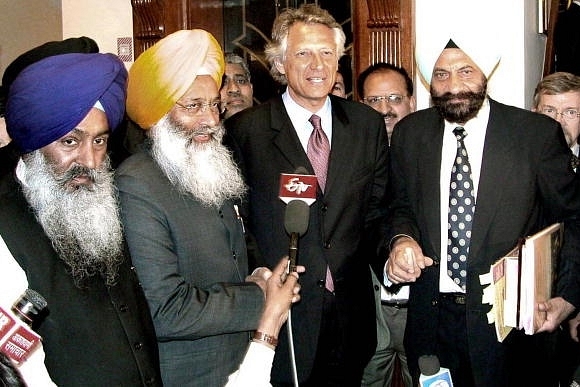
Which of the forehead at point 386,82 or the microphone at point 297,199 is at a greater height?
the forehead at point 386,82

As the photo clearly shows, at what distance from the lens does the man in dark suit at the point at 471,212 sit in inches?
101

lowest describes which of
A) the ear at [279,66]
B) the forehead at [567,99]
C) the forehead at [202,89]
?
the forehead at [567,99]

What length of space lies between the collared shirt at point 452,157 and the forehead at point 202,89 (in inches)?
38.2

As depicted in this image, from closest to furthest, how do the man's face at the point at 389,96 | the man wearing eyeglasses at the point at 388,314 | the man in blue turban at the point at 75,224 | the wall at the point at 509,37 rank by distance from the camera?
1. the man in blue turban at the point at 75,224
2. the man wearing eyeglasses at the point at 388,314
3. the man's face at the point at 389,96
4. the wall at the point at 509,37

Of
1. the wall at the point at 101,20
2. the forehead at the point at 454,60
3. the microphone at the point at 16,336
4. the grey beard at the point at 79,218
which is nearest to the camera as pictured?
the microphone at the point at 16,336

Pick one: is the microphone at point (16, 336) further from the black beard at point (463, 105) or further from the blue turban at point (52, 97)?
the black beard at point (463, 105)

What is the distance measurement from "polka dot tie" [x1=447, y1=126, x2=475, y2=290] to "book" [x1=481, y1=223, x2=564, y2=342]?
8.7 inches

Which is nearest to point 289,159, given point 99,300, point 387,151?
point 387,151

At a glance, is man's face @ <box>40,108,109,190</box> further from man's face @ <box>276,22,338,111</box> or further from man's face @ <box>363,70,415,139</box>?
man's face @ <box>363,70,415,139</box>

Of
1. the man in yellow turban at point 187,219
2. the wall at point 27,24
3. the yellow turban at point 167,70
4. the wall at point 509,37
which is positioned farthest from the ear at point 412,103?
the wall at point 27,24

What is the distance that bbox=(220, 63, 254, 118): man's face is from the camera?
12.7 ft

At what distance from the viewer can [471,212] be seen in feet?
8.57

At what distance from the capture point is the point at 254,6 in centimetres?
480

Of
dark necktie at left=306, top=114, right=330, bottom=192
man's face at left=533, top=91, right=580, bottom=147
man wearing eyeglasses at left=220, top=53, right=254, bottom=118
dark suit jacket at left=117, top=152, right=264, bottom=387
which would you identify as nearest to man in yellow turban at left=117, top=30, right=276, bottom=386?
dark suit jacket at left=117, top=152, right=264, bottom=387
